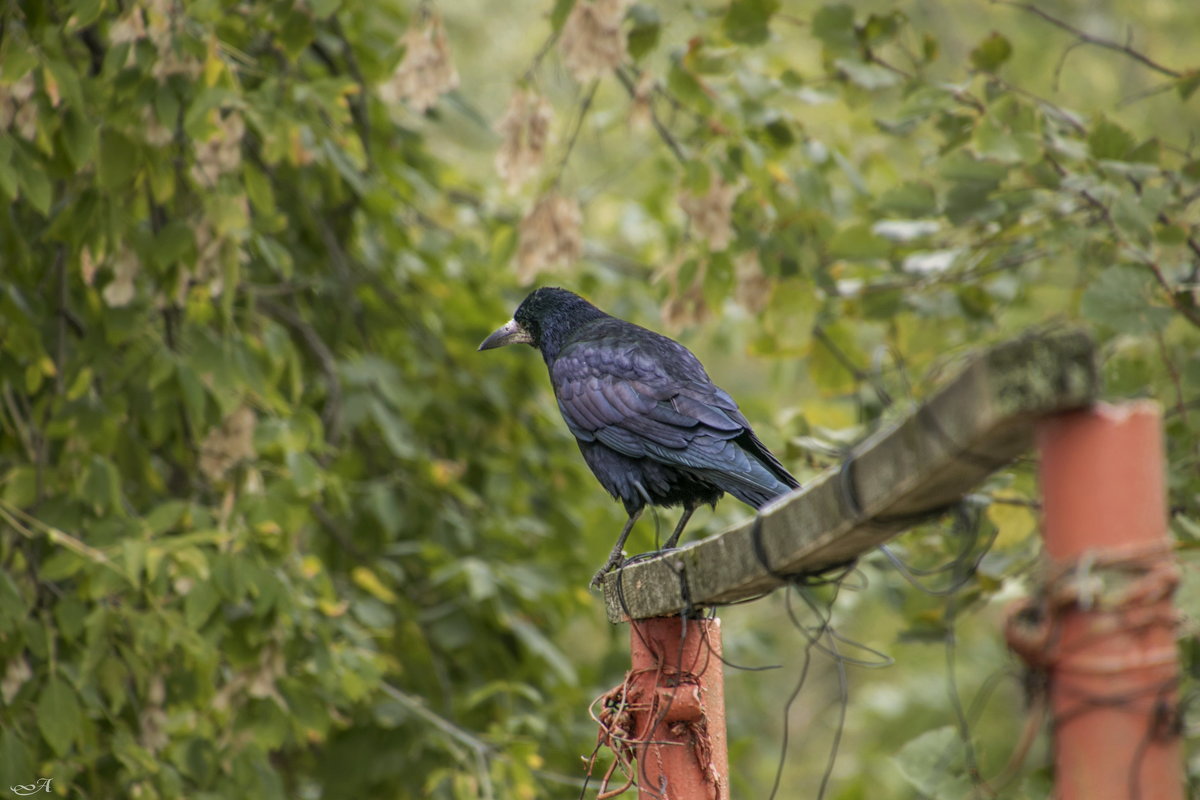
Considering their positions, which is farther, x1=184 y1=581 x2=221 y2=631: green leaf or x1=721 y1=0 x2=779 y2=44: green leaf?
x1=721 y1=0 x2=779 y2=44: green leaf

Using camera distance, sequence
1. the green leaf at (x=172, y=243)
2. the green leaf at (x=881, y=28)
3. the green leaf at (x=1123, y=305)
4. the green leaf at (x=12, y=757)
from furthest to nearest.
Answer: the green leaf at (x=881, y=28)
the green leaf at (x=172, y=243)
the green leaf at (x=12, y=757)
the green leaf at (x=1123, y=305)

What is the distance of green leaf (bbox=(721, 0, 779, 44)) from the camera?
3783 mm

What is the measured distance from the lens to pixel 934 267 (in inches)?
161

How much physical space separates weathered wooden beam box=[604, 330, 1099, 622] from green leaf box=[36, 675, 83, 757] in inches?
71.6

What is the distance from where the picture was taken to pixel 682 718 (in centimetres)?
229

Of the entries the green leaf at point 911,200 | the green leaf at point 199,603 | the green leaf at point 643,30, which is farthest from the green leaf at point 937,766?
the green leaf at point 643,30

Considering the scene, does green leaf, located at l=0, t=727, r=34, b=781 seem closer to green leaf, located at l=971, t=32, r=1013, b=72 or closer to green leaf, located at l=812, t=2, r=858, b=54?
green leaf, located at l=812, t=2, r=858, b=54

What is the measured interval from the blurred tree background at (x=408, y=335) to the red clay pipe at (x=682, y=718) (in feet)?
1.32

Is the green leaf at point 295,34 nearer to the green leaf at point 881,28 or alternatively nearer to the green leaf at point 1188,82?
Result: the green leaf at point 881,28

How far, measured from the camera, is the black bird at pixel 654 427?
10.0ft

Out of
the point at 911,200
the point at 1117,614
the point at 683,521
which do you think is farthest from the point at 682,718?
the point at 911,200

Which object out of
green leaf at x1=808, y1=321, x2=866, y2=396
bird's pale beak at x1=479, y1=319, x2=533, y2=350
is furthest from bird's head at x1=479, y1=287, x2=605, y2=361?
green leaf at x1=808, y1=321, x2=866, y2=396

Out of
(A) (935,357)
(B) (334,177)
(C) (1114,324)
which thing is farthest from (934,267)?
(B) (334,177)

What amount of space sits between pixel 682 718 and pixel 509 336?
7.81ft
